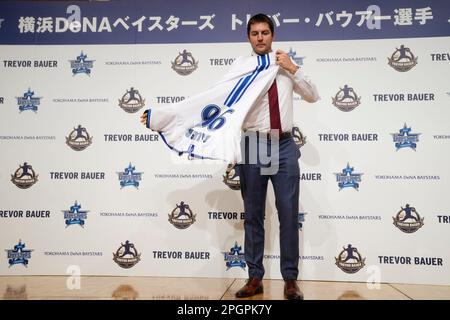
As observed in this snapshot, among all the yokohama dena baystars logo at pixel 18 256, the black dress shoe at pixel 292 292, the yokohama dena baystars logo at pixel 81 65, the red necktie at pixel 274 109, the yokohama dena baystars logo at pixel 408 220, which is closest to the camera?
the black dress shoe at pixel 292 292

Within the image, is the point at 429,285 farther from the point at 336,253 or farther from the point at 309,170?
the point at 309,170

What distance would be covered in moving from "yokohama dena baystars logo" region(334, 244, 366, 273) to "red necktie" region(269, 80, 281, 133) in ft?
3.90

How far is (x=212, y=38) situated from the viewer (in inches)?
126

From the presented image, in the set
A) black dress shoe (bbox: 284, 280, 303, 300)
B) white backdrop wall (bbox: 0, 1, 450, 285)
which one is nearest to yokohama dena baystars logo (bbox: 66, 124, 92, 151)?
white backdrop wall (bbox: 0, 1, 450, 285)

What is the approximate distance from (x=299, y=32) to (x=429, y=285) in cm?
206

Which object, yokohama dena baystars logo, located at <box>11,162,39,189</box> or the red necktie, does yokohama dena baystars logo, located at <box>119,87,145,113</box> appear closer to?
yokohama dena baystars logo, located at <box>11,162,39,189</box>

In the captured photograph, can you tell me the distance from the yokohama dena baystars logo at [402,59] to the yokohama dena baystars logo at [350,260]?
1.37 metres

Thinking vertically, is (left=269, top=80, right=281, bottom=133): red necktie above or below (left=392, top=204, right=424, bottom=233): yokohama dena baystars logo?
above

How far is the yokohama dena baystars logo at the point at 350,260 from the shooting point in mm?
2955

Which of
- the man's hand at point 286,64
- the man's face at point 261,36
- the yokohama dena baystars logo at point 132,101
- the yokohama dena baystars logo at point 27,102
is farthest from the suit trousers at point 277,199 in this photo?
the yokohama dena baystars logo at point 27,102

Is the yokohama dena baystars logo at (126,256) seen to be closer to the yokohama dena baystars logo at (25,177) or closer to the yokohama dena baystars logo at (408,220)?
the yokohama dena baystars logo at (25,177)

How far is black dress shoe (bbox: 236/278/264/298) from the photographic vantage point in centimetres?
232

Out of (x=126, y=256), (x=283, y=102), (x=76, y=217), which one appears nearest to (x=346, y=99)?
(x=283, y=102)

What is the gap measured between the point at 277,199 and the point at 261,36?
96 centimetres
